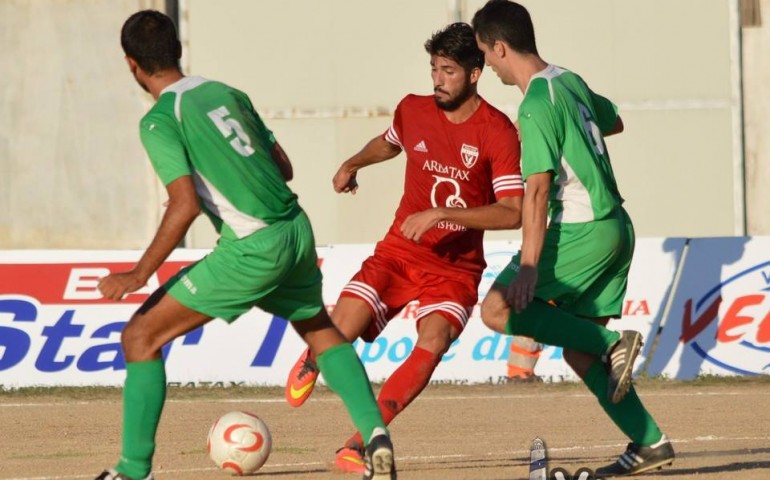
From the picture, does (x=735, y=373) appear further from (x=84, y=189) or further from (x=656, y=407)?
(x=84, y=189)

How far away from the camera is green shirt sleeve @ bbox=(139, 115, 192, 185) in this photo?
616 centimetres

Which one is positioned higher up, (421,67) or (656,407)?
(421,67)

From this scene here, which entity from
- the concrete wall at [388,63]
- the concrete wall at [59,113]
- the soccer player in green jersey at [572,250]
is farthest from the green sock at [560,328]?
the concrete wall at [59,113]

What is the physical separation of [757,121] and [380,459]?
13627mm

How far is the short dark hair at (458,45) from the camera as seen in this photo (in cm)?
788

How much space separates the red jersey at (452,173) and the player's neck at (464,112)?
0.08 feet

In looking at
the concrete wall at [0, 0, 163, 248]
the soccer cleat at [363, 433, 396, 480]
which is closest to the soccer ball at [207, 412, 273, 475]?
the soccer cleat at [363, 433, 396, 480]

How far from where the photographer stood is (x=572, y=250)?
721 cm

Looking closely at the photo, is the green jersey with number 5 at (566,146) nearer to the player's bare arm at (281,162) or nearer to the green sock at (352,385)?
the player's bare arm at (281,162)

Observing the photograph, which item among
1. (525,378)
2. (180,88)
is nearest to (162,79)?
(180,88)

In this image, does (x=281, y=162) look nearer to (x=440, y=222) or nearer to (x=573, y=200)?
(x=440, y=222)

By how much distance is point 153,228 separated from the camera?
18.7 m

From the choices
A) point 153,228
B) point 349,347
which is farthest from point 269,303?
point 153,228

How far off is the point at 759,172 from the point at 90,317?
30.6ft
